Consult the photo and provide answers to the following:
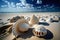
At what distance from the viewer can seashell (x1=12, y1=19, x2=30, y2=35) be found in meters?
1.14

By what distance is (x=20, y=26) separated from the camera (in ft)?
3.74

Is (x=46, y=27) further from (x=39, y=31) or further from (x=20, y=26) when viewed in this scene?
(x=20, y=26)

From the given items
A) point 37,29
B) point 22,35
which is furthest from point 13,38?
point 37,29

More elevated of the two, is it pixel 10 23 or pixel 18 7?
pixel 18 7

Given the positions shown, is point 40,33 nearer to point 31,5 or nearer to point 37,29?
point 37,29

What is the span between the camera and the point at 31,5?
1.19 m

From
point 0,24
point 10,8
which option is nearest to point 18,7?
point 10,8

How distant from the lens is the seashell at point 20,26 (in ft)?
3.74

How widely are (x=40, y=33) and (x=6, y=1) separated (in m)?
0.37

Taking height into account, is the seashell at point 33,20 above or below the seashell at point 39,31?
above

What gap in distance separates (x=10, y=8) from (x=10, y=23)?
0.12 metres

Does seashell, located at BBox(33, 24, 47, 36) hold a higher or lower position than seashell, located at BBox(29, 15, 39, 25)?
lower

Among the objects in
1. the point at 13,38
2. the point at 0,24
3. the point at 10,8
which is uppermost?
the point at 10,8

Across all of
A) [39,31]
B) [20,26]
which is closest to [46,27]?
[39,31]
